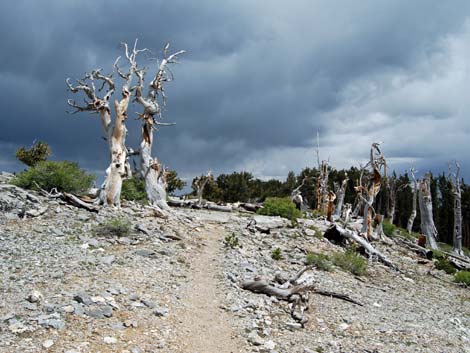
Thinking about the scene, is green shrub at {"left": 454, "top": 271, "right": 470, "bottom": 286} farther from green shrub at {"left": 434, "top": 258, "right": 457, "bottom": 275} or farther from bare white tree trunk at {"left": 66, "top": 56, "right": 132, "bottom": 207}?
bare white tree trunk at {"left": 66, "top": 56, "right": 132, "bottom": 207}

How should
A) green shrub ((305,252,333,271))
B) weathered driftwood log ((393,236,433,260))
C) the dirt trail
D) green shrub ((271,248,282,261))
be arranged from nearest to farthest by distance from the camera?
1. the dirt trail
2. green shrub ((305,252,333,271))
3. green shrub ((271,248,282,261))
4. weathered driftwood log ((393,236,433,260))

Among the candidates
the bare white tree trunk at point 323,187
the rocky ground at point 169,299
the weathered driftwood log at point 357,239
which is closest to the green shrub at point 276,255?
the rocky ground at point 169,299

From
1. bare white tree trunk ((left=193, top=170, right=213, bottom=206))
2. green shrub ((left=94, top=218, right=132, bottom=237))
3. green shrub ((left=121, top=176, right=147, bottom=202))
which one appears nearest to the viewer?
green shrub ((left=94, top=218, right=132, bottom=237))

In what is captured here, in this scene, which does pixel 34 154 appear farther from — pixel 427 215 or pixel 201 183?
pixel 427 215

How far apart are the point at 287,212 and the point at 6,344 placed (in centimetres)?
2313

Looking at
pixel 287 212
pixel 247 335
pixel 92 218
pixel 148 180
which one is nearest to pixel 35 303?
pixel 247 335

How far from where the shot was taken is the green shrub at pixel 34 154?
36906mm

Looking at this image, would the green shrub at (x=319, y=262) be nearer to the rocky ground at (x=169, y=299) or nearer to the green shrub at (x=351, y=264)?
the rocky ground at (x=169, y=299)

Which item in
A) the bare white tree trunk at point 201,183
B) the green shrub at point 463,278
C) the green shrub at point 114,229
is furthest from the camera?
the bare white tree trunk at point 201,183

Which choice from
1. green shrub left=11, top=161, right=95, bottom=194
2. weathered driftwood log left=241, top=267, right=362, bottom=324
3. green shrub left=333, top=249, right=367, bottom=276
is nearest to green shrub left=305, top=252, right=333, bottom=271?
green shrub left=333, top=249, right=367, bottom=276

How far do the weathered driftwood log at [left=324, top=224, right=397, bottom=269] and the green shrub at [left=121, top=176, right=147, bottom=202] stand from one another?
11.3 meters

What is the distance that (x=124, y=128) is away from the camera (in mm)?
21828

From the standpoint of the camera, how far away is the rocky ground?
23.3 ft

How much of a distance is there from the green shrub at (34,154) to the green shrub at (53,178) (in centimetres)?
1710
